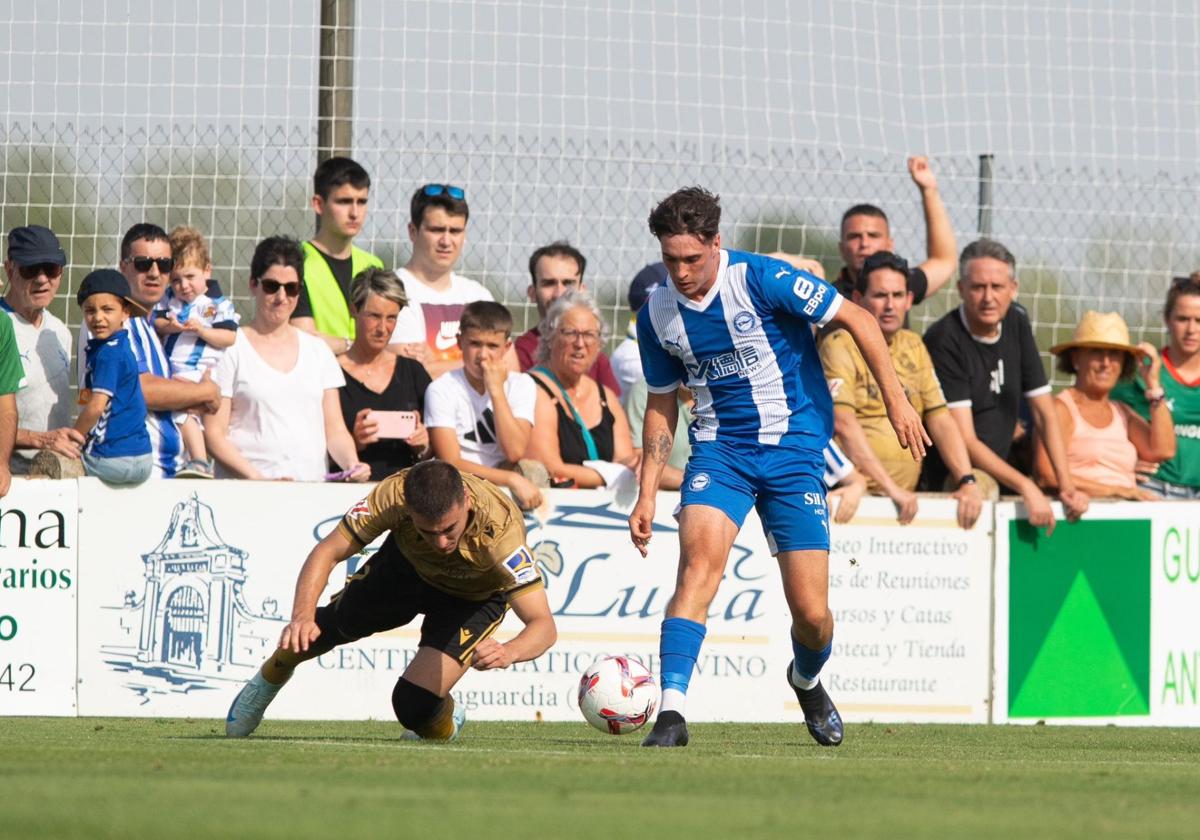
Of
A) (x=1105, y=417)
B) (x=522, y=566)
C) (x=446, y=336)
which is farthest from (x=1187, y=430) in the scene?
(x=522, y=566)

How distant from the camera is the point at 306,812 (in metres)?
4.87

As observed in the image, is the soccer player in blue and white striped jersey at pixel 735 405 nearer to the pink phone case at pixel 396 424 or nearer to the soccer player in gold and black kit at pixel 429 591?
the soccer player in gold and black kit at pixel 429 591

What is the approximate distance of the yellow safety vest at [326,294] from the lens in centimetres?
1157

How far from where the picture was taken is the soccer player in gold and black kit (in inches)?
304

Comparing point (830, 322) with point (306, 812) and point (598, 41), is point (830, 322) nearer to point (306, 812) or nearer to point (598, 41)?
point (306, 812)

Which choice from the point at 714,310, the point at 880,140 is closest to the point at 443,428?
the point at 714,310

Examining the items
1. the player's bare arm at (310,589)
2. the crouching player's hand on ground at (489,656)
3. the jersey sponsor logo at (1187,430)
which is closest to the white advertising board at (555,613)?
the jersey sponsor logo at (1187,430)

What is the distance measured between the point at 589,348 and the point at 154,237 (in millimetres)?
2546

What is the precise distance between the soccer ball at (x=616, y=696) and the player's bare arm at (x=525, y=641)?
0.84 ft

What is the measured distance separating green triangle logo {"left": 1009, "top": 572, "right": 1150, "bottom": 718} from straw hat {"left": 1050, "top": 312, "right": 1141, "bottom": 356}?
1480 mm

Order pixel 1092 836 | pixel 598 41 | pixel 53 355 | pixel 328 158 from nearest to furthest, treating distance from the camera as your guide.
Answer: pixel 1092 836 < pixel 53 355 < pixel 328 158 < pixel 598 41

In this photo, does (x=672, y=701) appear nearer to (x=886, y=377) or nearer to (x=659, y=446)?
(x=659, y=446)

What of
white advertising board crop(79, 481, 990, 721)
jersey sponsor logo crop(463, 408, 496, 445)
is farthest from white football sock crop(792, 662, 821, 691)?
jersey sponsor logo crop(463, 408, 496, 445)

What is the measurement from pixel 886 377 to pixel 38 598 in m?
5.22
